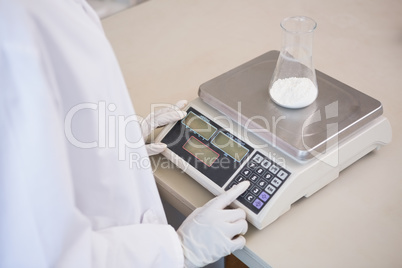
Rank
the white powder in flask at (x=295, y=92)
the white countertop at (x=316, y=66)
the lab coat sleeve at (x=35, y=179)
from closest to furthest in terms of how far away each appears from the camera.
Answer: the lab coat sleeve at (x=35, y=179), the white countertop at (x=316, y=66), the white powder in flask at (x=295, y=92)

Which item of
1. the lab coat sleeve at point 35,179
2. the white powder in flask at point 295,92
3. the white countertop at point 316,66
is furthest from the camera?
the white powder in flask at point 295,92

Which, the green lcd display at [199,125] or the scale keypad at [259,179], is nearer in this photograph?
the scale keypad at [259,179]

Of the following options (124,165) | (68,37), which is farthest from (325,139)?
(68,37)

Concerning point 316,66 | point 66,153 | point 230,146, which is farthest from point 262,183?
point 316,66

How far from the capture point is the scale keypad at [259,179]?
959mm

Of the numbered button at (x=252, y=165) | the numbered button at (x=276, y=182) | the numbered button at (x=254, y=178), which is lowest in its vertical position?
the numbered button at (x=254, y=178)

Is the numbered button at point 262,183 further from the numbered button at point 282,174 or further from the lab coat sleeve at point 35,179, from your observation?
the lab coat sleeve at point 35,179

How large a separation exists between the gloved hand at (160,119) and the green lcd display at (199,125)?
16 mm

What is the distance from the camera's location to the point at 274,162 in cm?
99

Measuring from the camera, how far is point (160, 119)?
1136 mm

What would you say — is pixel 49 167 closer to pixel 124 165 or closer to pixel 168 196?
pixel 124 165

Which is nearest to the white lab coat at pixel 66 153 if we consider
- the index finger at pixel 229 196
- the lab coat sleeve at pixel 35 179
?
the lab coat sleeve at pixel 35 179

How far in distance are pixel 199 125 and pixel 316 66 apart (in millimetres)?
447

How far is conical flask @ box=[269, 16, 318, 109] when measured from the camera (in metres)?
1.04
